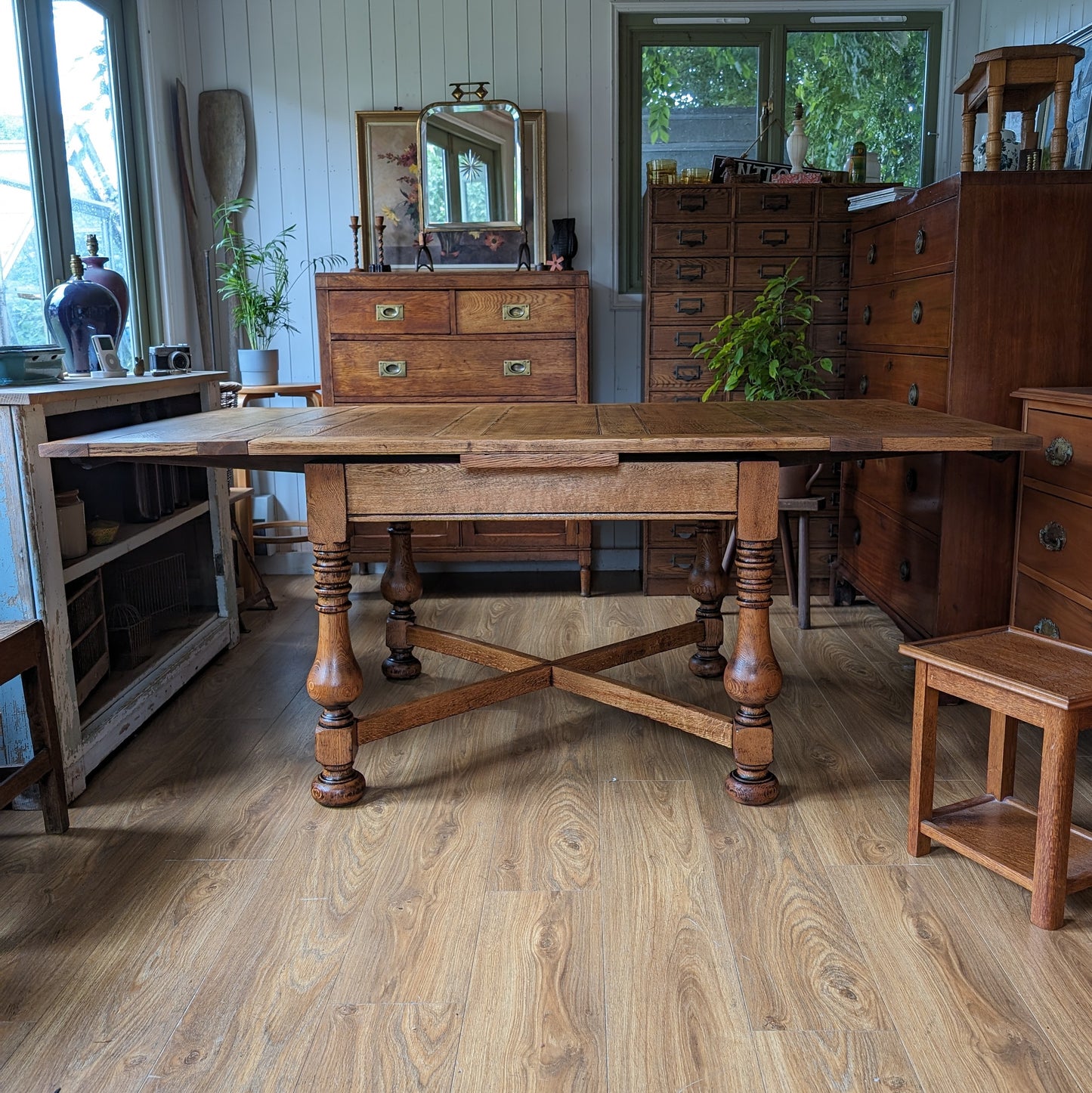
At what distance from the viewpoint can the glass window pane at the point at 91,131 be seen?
3.62 m

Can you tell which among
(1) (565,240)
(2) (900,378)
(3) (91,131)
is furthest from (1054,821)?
(3) (91,131)

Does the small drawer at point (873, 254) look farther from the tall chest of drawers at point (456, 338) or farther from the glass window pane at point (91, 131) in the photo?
the glass window pane at point (91, 131)

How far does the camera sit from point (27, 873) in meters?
1.99

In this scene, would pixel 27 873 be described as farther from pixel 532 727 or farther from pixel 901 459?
pixel 901 459

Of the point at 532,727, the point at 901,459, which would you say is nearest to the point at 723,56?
the point at 901,459

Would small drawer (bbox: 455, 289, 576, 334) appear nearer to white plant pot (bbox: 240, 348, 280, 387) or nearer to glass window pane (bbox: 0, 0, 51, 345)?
white plant pot (bbox: 240, 348, 280, 387)

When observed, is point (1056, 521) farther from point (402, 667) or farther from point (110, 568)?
point (110, 568)

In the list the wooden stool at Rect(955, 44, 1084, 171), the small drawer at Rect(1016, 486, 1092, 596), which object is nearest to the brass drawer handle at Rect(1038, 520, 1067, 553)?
the small drawer at Rect(1016, 486, 1092, 596)

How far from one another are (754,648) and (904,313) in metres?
1.51

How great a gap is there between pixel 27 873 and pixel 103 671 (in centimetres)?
80

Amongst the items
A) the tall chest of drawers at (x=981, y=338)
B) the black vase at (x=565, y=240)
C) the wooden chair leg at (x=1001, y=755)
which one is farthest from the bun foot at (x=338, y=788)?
the black vase at (x=565, y=240)

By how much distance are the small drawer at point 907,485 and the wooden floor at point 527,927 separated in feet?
1.97

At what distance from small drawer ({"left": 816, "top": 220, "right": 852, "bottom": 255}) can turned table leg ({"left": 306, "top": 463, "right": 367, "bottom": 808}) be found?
2499mm

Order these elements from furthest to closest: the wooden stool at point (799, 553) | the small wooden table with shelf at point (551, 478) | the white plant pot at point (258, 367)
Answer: the white plant pot at point (258, 367), the wooden stool at point (799, 553), the small wooden table with shelf at point (551, 478)
